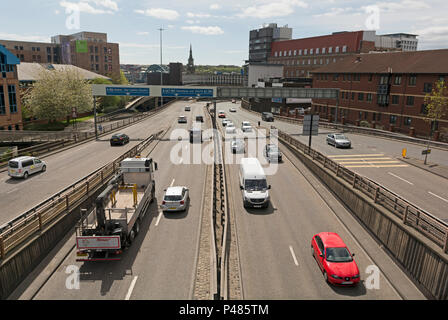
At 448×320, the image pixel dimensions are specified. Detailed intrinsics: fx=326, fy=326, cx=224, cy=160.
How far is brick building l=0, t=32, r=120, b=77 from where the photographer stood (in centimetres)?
13350

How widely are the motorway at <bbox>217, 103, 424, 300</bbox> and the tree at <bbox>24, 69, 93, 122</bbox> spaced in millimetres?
49768

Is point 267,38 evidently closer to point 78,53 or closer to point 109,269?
point 78,53

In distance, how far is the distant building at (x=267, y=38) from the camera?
6978 inches

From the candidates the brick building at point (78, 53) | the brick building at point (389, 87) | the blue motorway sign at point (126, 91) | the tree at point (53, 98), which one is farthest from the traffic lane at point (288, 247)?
the brick building at point (78, 53)

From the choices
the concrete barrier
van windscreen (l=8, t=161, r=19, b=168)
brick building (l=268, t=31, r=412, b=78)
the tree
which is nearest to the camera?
the concrete barrier

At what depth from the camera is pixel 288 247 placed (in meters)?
18.6

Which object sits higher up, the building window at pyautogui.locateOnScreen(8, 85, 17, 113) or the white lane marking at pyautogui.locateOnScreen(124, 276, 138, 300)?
the building window at pyautogui.locateOnScreen(8, 85, 17, 113)

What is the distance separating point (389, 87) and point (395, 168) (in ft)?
109

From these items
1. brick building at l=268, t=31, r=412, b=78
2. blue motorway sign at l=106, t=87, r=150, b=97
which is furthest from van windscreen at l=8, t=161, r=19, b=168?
brick building at l=268, t=31, r=412, b=78

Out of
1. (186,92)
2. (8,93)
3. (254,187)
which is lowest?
(254,187)

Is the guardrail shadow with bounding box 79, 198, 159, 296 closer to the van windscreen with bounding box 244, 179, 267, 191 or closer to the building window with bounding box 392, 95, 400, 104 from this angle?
the van windscreen with bounding box 244, 179, 267, 191

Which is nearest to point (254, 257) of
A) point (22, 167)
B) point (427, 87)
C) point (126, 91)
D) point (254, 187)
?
point (254, 187)

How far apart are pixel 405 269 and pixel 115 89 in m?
54.8

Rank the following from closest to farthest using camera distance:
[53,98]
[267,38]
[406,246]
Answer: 1. [406,246]
2. [53,98]
3. [267,38]
